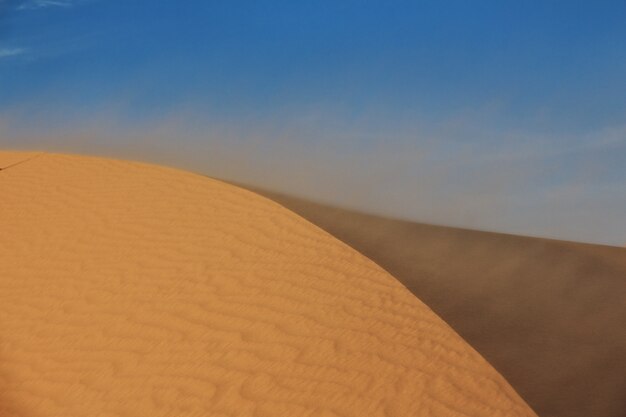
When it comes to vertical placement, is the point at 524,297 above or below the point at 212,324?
above

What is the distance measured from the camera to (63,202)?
13.3m

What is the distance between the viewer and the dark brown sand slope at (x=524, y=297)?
9.52m

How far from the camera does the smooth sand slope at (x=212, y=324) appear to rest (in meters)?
7.68

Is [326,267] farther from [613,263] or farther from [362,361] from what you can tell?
[613,263]

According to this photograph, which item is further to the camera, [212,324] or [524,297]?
[524,297]

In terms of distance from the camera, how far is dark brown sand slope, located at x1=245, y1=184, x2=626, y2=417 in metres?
9.52

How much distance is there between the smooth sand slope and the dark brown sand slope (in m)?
0.69

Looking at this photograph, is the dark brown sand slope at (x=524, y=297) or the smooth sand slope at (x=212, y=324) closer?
the smooth sand slope at (x=212, y=324)

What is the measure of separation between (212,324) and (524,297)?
5543 mm

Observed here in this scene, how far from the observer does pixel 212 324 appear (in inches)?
348

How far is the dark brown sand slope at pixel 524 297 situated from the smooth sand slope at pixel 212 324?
0.69 m

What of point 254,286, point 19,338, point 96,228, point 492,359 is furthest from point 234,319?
point 96,228

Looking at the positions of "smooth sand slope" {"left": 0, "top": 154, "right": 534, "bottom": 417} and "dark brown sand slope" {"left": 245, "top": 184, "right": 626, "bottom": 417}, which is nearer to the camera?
"smooth sand slope" {"left": 0, "top": 154, "right": 534, "bottom": 417}

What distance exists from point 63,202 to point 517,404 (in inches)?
331
